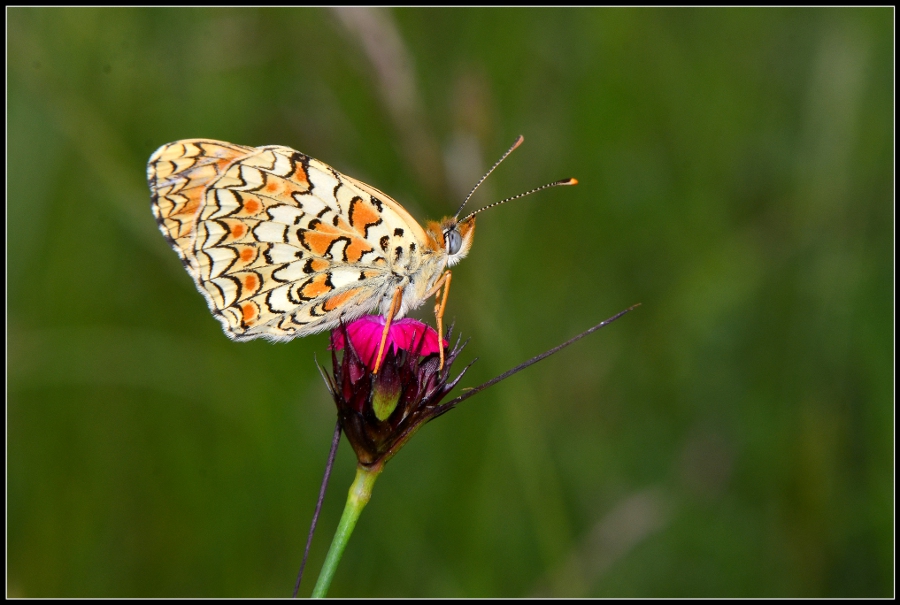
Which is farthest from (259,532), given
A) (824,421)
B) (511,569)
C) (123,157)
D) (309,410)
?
(824,421)

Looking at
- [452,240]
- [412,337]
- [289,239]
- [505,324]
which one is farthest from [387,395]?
[505,324]

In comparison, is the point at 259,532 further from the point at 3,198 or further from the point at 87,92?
the point at 87,92

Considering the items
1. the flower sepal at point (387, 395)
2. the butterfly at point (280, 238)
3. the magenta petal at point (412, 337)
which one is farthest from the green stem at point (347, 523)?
the butterfly at point (280, 238)

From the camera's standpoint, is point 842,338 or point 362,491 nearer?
point 362,491

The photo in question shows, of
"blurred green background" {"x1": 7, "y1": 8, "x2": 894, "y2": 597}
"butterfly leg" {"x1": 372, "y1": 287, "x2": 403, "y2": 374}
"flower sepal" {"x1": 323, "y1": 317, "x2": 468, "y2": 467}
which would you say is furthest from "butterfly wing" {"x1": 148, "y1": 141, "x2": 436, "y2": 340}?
"blurred green background" {"x1": 7, "y1": 8, "x2": 894, "y2": 597}

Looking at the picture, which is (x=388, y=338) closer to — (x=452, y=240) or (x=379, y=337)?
(x=379, y=337)

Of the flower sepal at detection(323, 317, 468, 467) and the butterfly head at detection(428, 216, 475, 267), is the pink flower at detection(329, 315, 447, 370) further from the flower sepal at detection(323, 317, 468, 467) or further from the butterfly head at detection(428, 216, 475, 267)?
the butterfly head at detection(428, 216, 475, 267)
